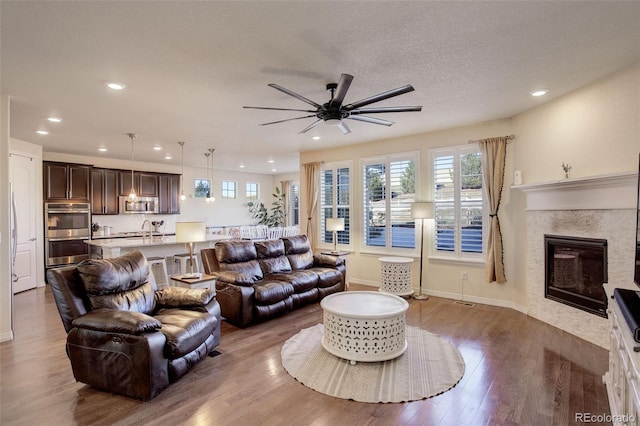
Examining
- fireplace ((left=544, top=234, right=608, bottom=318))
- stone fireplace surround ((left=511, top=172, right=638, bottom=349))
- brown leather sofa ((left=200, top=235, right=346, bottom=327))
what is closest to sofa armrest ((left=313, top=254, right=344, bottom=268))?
brown leather sofa ((left=200, top=235, right=346, bottom=327))

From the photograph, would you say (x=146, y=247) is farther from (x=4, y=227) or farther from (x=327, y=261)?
(x=327, y=261)

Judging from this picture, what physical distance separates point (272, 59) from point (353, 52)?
729mm

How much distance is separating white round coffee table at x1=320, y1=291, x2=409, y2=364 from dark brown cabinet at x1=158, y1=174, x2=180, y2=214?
6.97m

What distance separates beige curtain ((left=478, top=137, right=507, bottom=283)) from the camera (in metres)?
4.81

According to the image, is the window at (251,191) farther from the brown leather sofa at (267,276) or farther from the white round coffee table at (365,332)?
the white round coffee table at (365,332)

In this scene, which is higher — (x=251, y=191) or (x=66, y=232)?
(x=251, y=191)

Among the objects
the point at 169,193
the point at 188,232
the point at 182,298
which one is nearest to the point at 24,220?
the point at 169,193

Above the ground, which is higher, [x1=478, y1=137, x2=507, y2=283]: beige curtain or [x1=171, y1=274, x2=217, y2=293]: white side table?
[x1=478, y1=137, x2=507, y2=283]: beige curtain

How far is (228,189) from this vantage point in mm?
10609

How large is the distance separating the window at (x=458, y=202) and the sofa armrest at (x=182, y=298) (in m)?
3.98

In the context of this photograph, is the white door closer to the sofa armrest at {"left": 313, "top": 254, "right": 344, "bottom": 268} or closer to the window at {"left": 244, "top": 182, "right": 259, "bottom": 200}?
the sofa armrest at {"left": 313, "top": 254, "right": 344, "bottom": 268}

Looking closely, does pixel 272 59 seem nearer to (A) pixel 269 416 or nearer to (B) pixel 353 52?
(B) pixel 353 52

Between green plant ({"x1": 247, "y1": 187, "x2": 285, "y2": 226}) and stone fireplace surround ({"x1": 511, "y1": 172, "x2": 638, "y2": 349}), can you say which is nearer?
stone fireplace surround ({"x1": 511, "y1": 172, "x2": 638, "y2": 349})

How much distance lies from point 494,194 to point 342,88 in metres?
3.36
